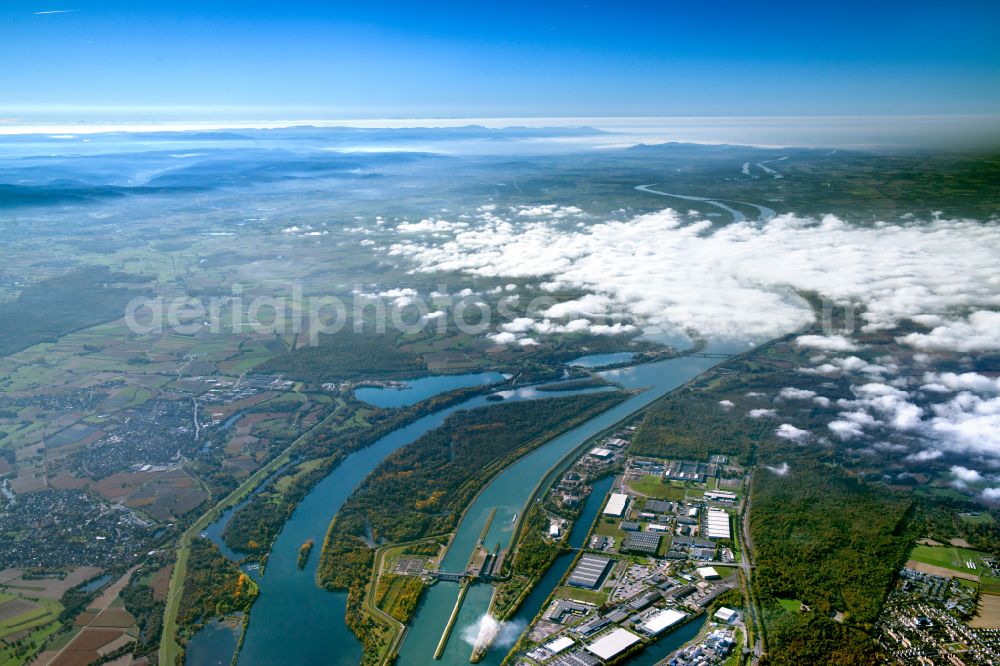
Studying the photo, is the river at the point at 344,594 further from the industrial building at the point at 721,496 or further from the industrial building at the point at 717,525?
the industrial building at the point at 721,496

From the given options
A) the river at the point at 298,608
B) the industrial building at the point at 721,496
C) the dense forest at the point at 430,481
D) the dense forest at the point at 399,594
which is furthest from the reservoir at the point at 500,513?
the industrial building at the point at 721,496

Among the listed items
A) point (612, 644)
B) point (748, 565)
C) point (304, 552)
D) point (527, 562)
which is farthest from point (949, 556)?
point (304, 552)

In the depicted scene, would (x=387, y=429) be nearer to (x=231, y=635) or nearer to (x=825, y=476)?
(x=231, y=635)

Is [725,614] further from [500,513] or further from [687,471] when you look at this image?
[500,513]

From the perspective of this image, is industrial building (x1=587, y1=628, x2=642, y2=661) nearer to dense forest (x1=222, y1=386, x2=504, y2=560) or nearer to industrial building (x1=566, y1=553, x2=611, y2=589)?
industrial building (x1=566, y1=553, x2=611, y2=589)

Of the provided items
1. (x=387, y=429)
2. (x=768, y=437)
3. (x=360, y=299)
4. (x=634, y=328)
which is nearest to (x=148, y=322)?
(x=360, y=299)

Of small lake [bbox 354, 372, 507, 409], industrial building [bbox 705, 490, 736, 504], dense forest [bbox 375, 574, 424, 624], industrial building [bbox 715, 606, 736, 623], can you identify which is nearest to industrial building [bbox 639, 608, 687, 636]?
industrial building [bbox 715, 606, 736, 623]

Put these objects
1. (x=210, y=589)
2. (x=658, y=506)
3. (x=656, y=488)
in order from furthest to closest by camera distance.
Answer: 1. (x=656, y=488)
2. (x=658, y=506)
3. (x=210, y=589)
